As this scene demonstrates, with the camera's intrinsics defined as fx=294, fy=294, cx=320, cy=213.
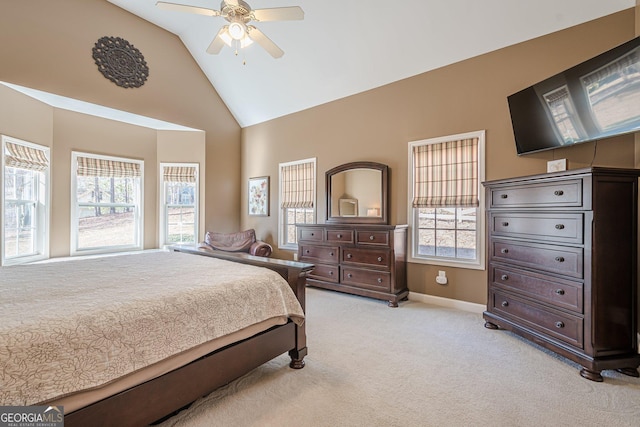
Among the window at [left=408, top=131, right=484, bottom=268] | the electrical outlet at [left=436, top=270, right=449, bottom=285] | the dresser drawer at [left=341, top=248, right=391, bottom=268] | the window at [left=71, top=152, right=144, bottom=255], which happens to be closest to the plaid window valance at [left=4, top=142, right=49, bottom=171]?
the window at [left=71, top=152, right=144, bottom=255]

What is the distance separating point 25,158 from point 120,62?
6.19ft

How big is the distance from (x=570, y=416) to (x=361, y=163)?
3.46m

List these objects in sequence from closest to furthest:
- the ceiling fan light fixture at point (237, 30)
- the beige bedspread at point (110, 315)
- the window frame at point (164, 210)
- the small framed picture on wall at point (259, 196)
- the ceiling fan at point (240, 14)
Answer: the beige bedspread at point (110, 315) < the ceiling fan at point (240, 14) < the ceiling fan light fixture at point (237, 30) < the window frame at point (164, 210) < the small framed picture on wall at point (259, 196)

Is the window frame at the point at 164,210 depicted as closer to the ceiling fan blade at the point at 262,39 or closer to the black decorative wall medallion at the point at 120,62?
the black decorative wall medallion at the point at 120,62

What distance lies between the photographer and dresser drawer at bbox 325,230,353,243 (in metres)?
4.14

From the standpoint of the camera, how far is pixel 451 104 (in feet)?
12.3

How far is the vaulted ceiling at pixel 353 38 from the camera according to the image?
10.2 feet

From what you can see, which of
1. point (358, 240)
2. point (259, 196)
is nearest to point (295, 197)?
point (259, 196)

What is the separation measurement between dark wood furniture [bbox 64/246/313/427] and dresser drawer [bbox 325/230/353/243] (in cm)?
189

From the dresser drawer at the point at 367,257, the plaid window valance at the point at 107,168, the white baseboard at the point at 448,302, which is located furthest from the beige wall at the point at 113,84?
the white baseboard at the point at 448,302

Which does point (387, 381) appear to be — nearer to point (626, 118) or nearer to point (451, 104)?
point (626, 118)

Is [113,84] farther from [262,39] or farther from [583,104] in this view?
[583,104]

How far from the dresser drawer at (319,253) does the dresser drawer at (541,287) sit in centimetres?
199

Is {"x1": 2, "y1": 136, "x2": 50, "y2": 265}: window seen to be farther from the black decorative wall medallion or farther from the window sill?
the window sill
